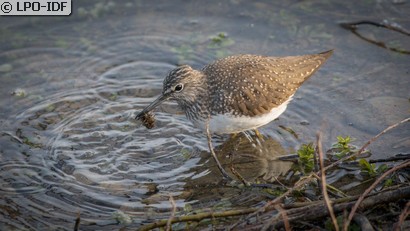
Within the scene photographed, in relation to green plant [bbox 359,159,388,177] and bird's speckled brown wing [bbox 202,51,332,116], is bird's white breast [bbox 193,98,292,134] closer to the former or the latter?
bird's speckled brown wing [bbox 202,51,332,116]

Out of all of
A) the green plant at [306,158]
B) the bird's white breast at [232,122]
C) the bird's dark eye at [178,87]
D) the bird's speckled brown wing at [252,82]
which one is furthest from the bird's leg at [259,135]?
the bird's dark eye at [178,87]

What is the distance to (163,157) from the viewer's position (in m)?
6.82

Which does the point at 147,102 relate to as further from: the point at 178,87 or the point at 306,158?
the point at 306,158

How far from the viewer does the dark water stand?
20.2 feet

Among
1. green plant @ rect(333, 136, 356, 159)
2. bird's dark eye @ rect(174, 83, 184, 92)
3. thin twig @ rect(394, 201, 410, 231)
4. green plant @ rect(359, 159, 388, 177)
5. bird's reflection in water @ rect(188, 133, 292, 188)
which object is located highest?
bird's dark eye @ rect(174, 83, 184, 92)

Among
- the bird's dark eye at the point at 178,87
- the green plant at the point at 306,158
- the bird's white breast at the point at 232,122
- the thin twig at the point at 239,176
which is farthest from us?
the bird's dark eye at the point at 178,87

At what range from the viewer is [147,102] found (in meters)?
7.84

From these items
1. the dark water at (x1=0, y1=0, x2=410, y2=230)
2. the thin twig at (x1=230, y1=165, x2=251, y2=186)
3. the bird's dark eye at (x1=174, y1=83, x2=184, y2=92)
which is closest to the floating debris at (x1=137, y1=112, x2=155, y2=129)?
the dark water at (x1=0, y1=0, x2=410, y2=230)

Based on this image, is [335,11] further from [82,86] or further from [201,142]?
[82,86]

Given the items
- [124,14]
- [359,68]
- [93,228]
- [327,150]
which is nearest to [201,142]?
[327,150]

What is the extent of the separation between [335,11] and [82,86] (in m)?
4.59

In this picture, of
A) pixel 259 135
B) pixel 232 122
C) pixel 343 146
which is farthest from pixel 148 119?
pixel 343 146

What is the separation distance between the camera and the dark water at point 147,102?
6.17 meters

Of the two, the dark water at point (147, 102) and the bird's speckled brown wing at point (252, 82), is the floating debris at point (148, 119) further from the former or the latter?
the bird's speckled brown wing at point (252, 82)
